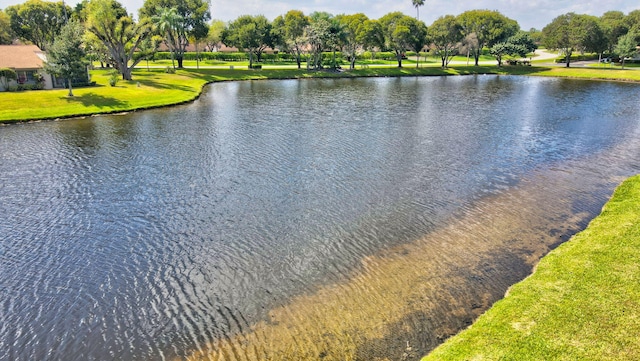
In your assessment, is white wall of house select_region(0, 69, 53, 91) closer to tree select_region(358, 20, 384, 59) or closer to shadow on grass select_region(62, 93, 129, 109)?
shadow on grass select_region(62, 93, 129, 109)

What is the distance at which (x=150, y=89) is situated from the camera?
2490 inches

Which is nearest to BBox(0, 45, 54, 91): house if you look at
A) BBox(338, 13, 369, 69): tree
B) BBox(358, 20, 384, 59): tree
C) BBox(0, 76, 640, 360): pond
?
BBox(0, 76, 640, 360): pond

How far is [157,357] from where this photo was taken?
12.6 meters

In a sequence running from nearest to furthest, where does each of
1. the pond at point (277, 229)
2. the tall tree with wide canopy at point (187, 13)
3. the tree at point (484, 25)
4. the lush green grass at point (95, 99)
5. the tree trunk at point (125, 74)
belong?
the pond at point (277, 229) < the lush green grass at point (95, 99) < the tree trunk at point (125, 74) < the tall tree with wide canopy at point (187, 13) < the tree at point (484, 25)

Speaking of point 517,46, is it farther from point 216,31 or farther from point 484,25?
point 216,31

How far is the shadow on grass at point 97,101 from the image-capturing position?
52469 millimetres

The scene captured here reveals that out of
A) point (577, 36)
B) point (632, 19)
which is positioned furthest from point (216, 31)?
point (632, 19)

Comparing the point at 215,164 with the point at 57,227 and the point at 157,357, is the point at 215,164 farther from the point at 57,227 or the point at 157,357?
the point at 157,357

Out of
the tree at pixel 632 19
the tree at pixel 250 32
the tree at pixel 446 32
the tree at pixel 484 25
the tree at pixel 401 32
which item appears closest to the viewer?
the tree at pixel 250 32

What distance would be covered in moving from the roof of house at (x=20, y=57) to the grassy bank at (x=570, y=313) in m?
67.0

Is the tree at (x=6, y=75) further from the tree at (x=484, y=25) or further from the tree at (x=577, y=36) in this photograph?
the tree at (x=577, y=36)

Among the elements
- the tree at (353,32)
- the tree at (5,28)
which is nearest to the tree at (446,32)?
the tree at (353,32)

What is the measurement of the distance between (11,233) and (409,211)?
20182mm

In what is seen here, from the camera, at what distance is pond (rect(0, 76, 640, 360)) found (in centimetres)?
1362
